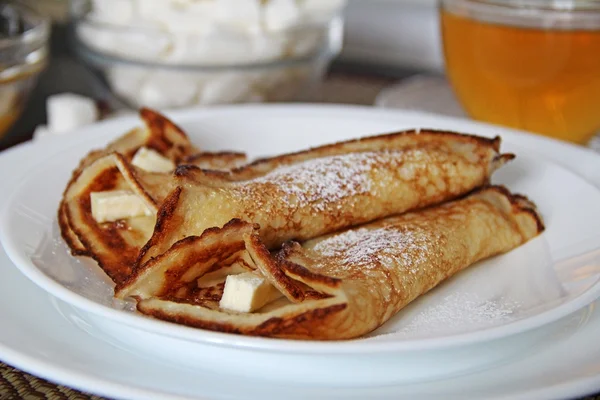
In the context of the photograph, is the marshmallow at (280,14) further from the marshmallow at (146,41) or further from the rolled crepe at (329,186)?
the rolled crepe at (329,186)

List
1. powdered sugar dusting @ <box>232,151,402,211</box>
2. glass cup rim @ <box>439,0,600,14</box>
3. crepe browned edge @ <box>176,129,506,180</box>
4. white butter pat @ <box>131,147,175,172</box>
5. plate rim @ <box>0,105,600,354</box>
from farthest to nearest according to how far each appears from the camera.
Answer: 1. glass cup rim @ <box>439,0,600,14</box>
2. white butter pat @ <box>131,147,175,172</box>
3. crepe browned edge @ <box>176,129,506,180</box>
4. powdered sugar dusting @ <box>232,151,402,211</box>
5. plate rim @ <box>0,105,600,354</box>

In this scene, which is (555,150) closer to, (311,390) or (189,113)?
(189,113)

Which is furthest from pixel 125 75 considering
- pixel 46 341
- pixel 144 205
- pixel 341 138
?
pixel 46 341

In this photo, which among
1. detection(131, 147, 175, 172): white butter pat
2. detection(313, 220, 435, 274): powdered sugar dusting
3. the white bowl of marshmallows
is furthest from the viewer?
the white bowl of marshmallows

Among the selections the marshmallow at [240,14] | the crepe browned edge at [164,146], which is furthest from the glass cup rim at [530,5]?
the crepe browned edge at [164,146]

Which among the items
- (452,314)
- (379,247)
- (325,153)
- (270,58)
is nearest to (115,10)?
(270,58)

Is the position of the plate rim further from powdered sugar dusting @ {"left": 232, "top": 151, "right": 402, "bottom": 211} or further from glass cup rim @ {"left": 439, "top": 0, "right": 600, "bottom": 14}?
glass cup rim @ {"left": 439, "top": 0, "right": 600, "bottom": 14}

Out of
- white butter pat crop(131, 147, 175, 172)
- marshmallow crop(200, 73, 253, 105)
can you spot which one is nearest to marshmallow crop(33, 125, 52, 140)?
white butter pat crop(131, 147, 175, 172)
